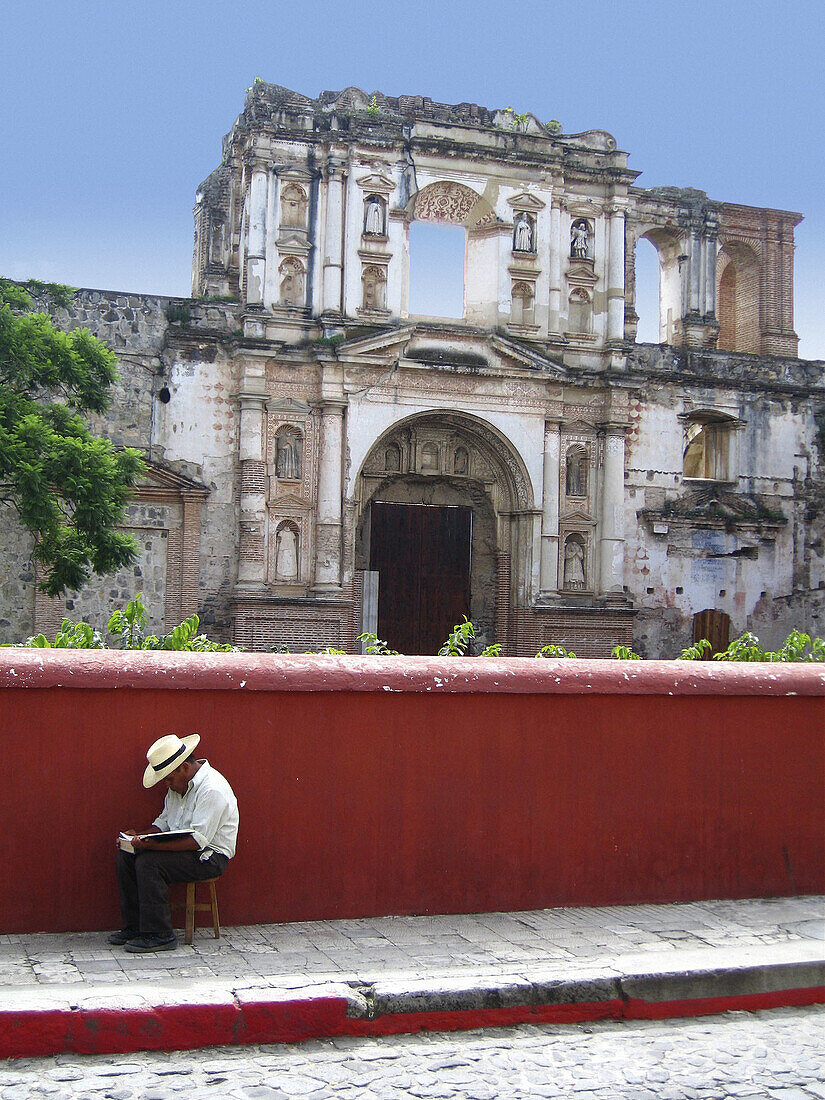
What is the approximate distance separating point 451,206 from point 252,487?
21.2ft

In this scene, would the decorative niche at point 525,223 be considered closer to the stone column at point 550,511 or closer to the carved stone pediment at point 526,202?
the carved stone pediment at point 526,202

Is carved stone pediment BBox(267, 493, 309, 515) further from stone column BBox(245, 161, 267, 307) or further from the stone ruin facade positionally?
stone column BBox(245, 161, 267, 307)

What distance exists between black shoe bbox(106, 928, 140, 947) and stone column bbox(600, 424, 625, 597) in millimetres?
15684

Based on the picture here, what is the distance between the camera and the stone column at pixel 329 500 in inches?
784

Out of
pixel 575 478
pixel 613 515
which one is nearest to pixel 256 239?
pixel 575 478

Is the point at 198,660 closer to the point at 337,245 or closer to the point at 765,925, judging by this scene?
the point at 765,925

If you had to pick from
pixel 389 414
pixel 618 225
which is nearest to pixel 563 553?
pixel 389 414

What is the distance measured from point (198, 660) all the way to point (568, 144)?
57.0ft

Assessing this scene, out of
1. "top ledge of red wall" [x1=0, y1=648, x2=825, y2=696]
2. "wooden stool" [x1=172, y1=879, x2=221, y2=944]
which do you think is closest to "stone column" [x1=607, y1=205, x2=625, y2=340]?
"top ledge of red wall" [x1=0, y1=648, x2=825, y2=696]

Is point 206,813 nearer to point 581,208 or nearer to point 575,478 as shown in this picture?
point 575,478

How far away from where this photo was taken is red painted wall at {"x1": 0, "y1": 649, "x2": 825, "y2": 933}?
22.1 ft

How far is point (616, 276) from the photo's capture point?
22.1 meters

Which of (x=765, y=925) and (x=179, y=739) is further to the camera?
(x=765, y=925)

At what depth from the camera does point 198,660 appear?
7051 mm
